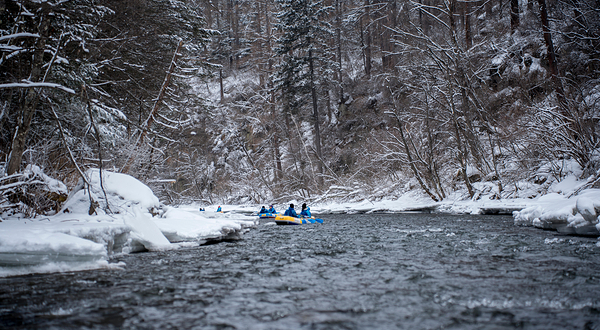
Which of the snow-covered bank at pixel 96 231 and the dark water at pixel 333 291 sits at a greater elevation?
the snow-covered bank at pixel 96 231

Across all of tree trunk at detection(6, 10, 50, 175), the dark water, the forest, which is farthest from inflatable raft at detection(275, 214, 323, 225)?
tree trunk at detection(6, 10, 50, 175)

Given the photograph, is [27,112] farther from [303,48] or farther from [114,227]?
[303,48]

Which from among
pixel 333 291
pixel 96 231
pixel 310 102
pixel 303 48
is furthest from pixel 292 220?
pixel 310 102

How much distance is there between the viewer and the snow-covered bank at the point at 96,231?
16.0 ft

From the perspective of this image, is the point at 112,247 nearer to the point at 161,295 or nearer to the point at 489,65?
the point at 161,295

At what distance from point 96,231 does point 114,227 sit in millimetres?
352

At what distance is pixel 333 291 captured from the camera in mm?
4031

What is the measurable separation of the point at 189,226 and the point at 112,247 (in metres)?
2.17

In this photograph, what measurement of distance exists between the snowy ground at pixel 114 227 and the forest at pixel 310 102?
2.52 ft

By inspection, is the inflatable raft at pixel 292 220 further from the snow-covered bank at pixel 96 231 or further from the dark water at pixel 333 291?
the dark water at pixel 333 291

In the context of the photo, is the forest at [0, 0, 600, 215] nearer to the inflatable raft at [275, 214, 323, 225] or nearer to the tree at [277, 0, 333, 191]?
the tree at [277, 0, 333, 191]

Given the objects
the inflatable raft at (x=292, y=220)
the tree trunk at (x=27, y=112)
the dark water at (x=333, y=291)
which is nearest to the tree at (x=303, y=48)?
the inflatable raft at (x=292, y=220)

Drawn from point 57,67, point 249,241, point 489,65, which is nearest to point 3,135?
point 57,67

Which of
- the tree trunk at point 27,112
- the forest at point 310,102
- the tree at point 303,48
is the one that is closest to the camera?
the tree trunk at point 27,112
